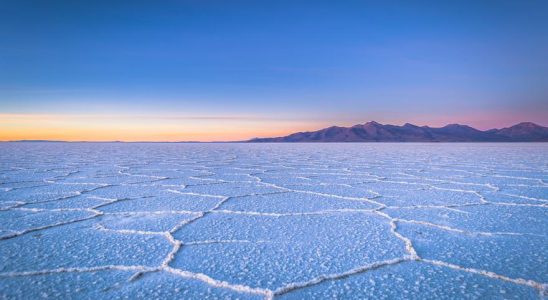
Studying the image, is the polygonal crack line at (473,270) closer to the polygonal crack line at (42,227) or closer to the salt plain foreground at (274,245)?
the salt plain foreground at (274,245)

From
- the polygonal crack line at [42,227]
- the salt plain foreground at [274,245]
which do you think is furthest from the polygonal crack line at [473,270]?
the polygonal crack line at [42,227]

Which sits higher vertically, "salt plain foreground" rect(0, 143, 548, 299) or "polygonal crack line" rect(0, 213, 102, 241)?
"polygonal crack line" rect(0, 213, 102, 241)

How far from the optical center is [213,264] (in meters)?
1.29

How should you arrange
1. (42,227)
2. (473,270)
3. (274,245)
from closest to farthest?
1. (473,270)
2. (274,245)
3. (42,227)

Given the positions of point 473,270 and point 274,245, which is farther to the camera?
point 274,245

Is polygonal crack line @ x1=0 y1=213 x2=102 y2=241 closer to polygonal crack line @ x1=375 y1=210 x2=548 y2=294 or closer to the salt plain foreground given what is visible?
the salt plain foreground

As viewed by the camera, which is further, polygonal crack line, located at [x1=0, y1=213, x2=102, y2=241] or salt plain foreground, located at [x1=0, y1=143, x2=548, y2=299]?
polygonal crack line, located at [x1=0, y1=213, x2=102, y2=241]

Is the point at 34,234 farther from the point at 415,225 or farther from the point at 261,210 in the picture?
the point at 415,225

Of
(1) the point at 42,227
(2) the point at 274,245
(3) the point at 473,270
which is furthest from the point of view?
(1) the point at 42,227

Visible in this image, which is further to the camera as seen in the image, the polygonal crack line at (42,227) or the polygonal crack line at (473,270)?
the polygonal crack line at (42,227)

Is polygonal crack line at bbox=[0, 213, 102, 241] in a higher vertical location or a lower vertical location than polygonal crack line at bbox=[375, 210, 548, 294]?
higher

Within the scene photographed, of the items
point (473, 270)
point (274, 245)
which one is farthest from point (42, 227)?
point (473, 270)

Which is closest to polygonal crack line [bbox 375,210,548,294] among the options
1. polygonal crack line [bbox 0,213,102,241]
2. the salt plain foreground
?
the salt plain foreground

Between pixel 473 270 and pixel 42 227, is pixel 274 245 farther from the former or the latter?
pixel 42 227
